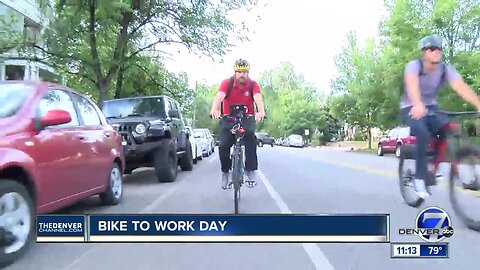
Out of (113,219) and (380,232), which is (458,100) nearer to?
(380,232)

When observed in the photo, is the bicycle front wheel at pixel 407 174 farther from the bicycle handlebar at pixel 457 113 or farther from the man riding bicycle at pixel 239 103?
the man riding bicycle at pixel 239 103

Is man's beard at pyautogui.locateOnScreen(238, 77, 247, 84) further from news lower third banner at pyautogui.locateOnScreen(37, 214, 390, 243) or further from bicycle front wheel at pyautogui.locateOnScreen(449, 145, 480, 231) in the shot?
bicycle front wheel at pyautogui.locateOnScreen(449, 145, 480, 231)

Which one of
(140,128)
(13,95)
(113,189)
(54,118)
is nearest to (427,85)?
(54,118)

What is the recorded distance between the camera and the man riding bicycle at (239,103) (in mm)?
3002

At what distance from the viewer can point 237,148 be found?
4.44 metres

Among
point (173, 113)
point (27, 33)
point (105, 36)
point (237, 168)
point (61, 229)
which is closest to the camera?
point (61, 229)

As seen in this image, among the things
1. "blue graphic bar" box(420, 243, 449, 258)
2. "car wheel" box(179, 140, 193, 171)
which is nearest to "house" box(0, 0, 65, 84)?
"blue graphic bar" box(420, 243, 449, 258)

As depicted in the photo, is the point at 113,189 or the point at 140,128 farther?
the point at 140,128

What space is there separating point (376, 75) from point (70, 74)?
2680 mm

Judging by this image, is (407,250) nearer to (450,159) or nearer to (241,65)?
(450,159)

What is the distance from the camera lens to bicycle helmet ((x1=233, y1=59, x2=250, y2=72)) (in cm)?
279

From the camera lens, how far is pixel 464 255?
2.48 m

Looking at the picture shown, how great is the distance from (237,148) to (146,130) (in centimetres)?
187

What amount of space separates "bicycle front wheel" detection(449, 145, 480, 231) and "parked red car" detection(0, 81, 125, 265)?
87.7 inches
